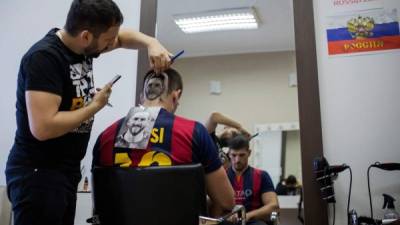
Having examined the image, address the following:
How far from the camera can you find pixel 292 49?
2.00m

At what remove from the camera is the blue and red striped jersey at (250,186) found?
6.79ft

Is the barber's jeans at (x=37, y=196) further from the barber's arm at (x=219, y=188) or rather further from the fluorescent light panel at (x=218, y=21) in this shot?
the fluorescent light panel at (x=218, y=21)

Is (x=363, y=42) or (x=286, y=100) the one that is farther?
(x=286, y=100)

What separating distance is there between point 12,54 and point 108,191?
148cm

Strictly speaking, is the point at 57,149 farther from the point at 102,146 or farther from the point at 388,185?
the point at 388,185

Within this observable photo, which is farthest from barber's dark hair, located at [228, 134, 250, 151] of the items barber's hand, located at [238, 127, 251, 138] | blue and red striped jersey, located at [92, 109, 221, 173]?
blue and red striped jersey, located at [92, 109, 221, 173]

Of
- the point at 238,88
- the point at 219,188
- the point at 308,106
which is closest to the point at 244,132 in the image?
the point at 238,88

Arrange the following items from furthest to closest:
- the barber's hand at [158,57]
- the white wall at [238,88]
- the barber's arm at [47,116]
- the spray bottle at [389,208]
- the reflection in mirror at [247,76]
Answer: the white wall at [238,88] → the reflection in mirror at [247,76] → the spray bottle at [389,208] → the barber's hand at [158,57] → the barber's arm at [47,116]

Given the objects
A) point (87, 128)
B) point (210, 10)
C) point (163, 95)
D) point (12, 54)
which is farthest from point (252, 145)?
point (12, 54)

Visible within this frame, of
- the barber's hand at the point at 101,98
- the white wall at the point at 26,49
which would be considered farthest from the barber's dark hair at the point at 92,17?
the white wall at the point at 26,49

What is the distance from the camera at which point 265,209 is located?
2.01 m

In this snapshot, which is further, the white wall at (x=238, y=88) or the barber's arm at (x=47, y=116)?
the white wall at (x=238, y=88)

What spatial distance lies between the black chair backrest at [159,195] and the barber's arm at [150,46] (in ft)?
1.35

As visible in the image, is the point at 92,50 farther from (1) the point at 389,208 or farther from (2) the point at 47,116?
(1) the point at 389,208
